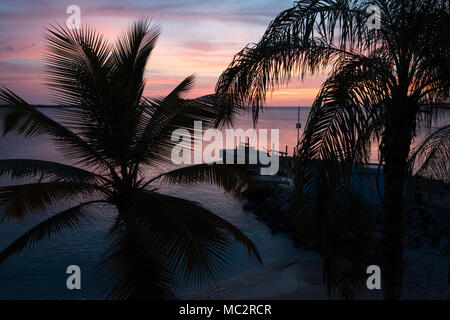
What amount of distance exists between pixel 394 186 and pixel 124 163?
454cm

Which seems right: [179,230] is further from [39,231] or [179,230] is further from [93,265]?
[93,265]

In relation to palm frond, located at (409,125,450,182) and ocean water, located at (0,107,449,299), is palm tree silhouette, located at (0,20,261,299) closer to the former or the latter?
ocean water, located at (0,107,449,299)

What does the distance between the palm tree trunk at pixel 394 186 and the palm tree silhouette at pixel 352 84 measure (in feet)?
0.05

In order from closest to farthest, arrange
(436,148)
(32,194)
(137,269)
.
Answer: (137,269) → (32,194) → (436,148)

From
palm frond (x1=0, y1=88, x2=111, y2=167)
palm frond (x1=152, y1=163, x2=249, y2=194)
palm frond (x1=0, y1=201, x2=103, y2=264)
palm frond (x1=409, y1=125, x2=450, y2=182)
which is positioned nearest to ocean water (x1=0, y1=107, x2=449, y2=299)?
palm frond (x1=409, y1=125, x2=450, y2=182)

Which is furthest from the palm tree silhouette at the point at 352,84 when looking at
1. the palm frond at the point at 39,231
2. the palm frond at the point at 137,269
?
the palm frond at the point at 39,231

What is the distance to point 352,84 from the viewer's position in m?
4.17

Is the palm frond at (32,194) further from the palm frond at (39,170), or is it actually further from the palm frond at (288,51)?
the palm frond at (288,51)

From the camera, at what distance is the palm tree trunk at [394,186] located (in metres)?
4.93

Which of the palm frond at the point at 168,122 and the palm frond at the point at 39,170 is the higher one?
the palm frond at the point at 168,122

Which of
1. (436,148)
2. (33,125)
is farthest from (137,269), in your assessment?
(436,148)

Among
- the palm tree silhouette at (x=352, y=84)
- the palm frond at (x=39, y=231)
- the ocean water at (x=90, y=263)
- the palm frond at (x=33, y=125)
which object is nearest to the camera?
the palm tree silhouette at (x=352, y=84)

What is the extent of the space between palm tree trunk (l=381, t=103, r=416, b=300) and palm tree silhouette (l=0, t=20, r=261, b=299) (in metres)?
2.40
